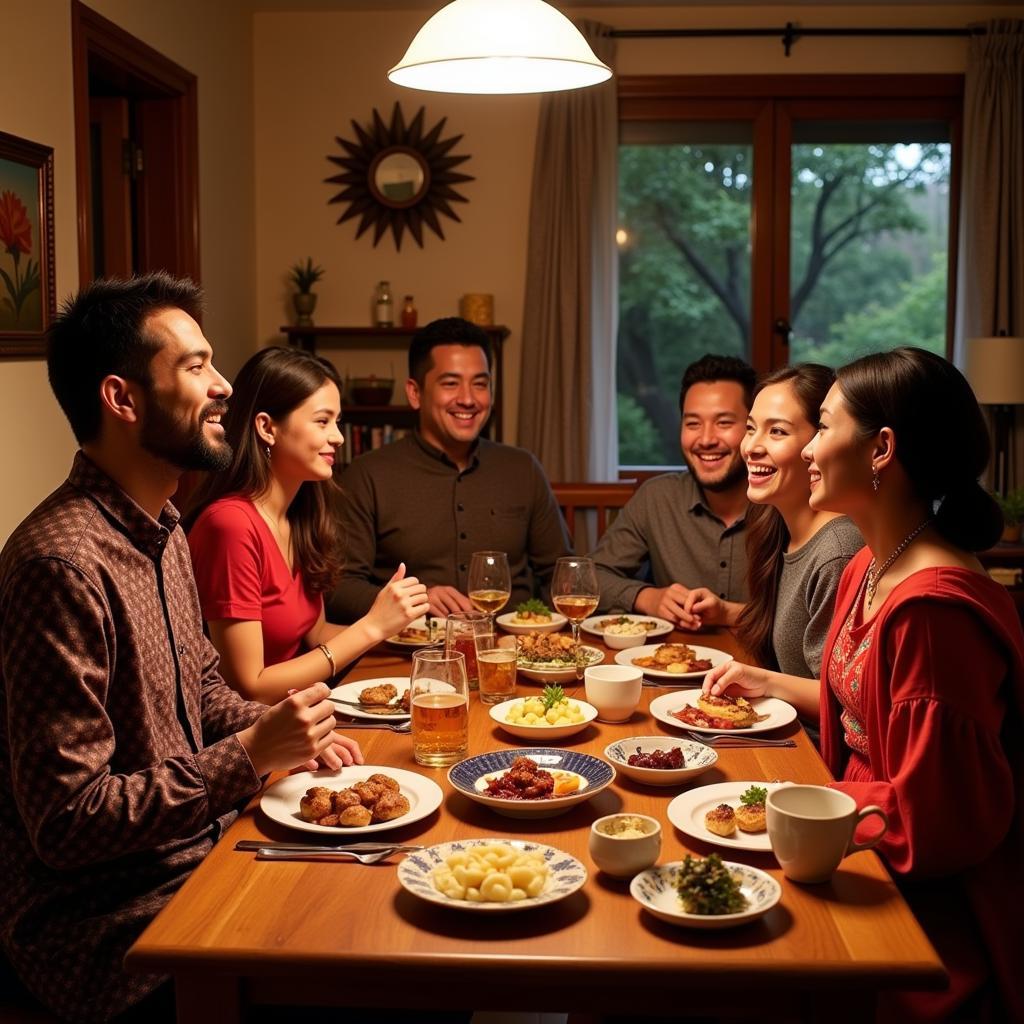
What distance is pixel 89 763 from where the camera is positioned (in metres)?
1.51

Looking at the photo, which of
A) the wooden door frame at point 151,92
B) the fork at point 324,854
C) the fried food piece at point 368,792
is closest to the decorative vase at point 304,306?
the wooden door frame at point 151,92

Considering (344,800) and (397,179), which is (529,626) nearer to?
(344,800)

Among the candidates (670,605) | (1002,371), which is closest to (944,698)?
(670,605)

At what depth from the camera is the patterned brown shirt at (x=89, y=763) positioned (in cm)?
151

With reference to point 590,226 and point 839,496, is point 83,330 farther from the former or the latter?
point 590,226

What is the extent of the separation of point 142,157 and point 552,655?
3.20 metres

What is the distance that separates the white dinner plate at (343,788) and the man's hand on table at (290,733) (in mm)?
31

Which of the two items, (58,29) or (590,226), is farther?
(590,226)

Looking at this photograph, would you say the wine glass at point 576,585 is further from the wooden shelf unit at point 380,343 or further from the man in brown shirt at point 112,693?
the wooden shelf unit at point 380,343

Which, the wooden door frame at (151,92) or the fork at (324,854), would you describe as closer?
the fork at (324,854)

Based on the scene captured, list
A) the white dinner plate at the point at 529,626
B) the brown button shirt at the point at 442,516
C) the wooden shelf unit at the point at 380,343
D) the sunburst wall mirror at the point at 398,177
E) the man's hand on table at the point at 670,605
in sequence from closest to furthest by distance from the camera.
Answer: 1. the white dinner plate at the point at 529,626
2. the man's hand on table at the point at 670,605
3. the brown button shirt at the point at 442,516
4. the wooden shelf unit at the point at 380,343
5. the sunburst wall mirror at the point at 398,177

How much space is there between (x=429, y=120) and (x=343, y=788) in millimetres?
4444

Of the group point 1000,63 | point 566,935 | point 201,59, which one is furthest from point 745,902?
point 1000,63

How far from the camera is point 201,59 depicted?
190 inches
